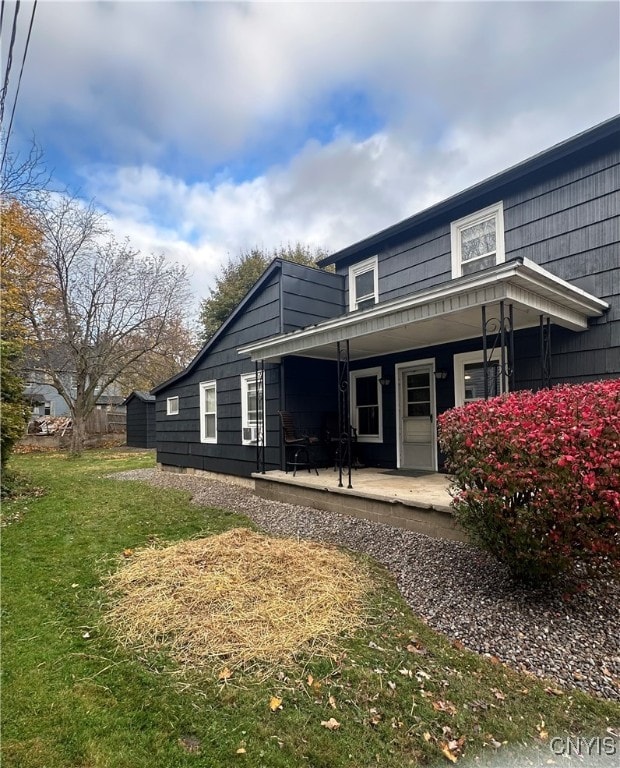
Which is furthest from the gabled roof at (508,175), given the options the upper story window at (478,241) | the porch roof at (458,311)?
the porch roof at (458,311)

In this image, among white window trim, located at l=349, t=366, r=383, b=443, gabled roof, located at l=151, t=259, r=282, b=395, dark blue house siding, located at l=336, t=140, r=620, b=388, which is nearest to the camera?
dark blue house siding, located at l=336, t=140, r=620, b=388

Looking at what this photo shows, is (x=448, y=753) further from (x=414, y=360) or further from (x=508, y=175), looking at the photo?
(x=508, y=175)

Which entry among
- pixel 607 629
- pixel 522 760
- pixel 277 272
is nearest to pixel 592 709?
pixel 522 760

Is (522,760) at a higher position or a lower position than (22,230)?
lower

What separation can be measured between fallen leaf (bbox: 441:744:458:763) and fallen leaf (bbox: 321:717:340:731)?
476 millimetres

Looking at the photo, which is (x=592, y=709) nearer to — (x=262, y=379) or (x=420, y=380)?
(x=420, y=380)

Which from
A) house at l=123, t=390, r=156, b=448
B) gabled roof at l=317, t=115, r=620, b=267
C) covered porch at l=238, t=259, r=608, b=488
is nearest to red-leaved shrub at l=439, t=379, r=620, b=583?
covered porch at l=238, t=259, r=608, b=488

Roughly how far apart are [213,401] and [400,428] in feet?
15.5

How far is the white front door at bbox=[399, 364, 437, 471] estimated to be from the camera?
7.15 meters

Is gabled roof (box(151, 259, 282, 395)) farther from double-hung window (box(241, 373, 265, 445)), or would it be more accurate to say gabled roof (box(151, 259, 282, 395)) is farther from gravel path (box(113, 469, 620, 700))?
gravel path (box(113, 469, 620, 700))

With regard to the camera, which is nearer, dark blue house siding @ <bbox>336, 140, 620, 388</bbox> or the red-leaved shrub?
the red-leaved shrub

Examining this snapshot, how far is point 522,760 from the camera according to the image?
1766 mm

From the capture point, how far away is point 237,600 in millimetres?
3111

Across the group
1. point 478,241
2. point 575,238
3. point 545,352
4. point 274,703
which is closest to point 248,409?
point 478,241
